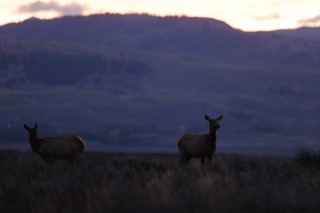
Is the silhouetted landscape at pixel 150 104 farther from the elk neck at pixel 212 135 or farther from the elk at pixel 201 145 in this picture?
the elk neck at pixel 212 135

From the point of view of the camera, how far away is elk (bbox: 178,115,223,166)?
22562mm

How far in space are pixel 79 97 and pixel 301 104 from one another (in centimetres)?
4161

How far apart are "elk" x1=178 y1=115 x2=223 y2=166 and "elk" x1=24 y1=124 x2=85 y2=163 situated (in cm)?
265

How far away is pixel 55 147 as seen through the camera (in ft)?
71.9

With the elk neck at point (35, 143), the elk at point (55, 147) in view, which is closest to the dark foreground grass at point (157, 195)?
the elk at point (55, 147)

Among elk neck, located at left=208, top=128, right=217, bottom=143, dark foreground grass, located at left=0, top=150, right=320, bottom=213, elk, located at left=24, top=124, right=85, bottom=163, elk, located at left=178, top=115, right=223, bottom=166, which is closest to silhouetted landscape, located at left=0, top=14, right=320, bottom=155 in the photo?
elk, located at left=178, top=115, right=223, bottom=166

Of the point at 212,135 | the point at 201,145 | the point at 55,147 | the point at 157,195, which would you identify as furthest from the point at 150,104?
the point at 157,195

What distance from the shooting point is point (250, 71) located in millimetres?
198125

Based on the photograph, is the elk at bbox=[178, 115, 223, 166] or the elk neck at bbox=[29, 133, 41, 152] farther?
the elk at bbox=[178, 115, 223, 166]

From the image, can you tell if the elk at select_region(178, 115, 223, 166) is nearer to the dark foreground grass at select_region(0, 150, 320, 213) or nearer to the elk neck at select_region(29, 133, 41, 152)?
the elk neck at select_region(29, 133, 41, 152)

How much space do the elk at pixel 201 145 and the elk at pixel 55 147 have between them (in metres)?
2.65

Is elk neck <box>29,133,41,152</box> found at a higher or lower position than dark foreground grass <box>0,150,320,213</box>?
higher

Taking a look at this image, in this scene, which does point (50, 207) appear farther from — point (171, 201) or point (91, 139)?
point (91, 139)

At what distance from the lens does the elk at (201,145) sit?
22.6 m
